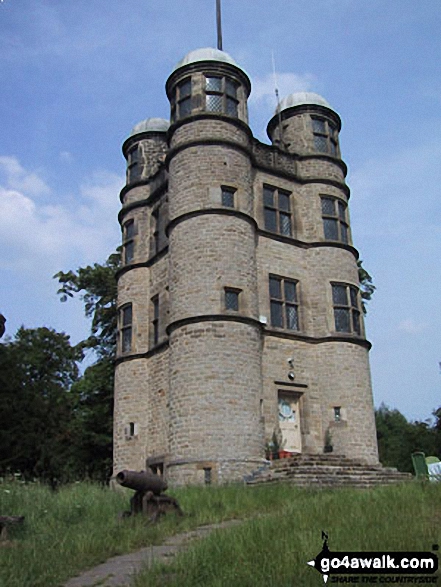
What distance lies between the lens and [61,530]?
30.7ft

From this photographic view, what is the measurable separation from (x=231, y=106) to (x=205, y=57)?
74.1 inches

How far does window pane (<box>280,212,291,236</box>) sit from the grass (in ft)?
35.8

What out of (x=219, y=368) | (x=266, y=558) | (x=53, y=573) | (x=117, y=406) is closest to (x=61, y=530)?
(x=53, y=573)

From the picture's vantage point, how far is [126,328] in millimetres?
22047

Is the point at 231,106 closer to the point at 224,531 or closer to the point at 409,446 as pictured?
the point at 224,531

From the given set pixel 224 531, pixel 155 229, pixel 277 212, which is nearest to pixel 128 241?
pixel 155 229

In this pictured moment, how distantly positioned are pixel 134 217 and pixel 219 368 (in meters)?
8.88

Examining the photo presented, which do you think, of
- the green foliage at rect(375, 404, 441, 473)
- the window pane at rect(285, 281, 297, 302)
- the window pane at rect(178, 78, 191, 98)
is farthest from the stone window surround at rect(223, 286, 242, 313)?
the green foliage at rect(375, 404, 441, 473)

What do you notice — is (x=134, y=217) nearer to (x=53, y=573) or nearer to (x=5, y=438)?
(x=5, y=438)

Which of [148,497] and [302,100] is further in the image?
[302,100]

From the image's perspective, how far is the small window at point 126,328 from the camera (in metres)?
21.6

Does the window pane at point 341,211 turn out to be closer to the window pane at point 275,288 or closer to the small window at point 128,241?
the window pane at point 275,288

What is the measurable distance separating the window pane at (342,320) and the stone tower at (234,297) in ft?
0.16

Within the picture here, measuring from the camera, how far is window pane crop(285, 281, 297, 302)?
67.8 feet
